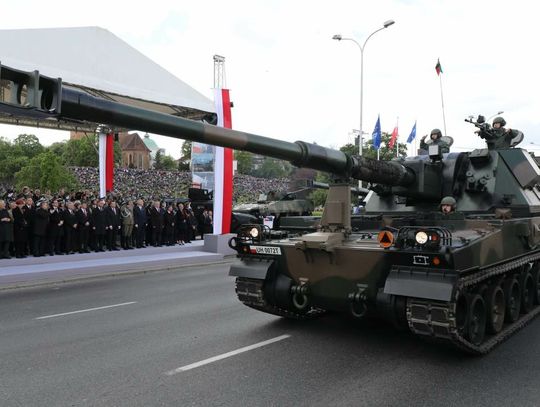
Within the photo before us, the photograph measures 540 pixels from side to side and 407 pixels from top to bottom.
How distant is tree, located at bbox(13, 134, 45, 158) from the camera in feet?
297

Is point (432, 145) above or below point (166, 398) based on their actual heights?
above

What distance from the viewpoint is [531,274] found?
8.14m

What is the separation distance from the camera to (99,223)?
51.1 ft

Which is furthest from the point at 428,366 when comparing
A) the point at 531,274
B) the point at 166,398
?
the point at 531,274

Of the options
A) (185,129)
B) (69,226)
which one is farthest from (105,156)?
(185,129)

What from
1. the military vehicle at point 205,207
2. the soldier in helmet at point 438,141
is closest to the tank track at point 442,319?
the soldier in helmet at point 438,141

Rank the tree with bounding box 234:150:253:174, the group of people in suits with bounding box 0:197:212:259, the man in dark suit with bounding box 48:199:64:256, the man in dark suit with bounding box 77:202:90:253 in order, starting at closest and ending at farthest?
the group of people in suits with bounding box 0:197:212:259 < the man in dark suit with bounding box 48:199:64:256 < the man in dark suit with bounding box 77:202:90:253 < the tree with bounding box 234:150:253:174

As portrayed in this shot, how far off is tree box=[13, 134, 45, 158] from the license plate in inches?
3621

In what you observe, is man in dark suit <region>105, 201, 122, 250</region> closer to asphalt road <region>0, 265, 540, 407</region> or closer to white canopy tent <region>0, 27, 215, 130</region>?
white canopy tent <region>0, 27, 215, 130</region>

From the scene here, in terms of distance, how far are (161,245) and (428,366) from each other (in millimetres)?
13897

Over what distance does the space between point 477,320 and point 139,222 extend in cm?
1298

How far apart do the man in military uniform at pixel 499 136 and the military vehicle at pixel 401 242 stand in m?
0.43

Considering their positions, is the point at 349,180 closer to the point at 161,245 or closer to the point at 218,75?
the point at 161,245

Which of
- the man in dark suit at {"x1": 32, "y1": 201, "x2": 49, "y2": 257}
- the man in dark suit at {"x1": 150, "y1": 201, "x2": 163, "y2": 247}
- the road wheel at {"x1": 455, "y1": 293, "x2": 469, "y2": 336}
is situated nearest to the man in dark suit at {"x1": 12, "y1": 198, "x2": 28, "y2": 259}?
the man in dark suit at {"x1": 32, "y1": 201, "x2": 49, "y2": 257}
